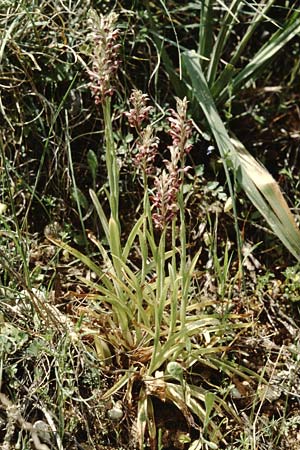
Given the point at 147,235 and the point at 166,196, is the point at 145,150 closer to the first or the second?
the point at 166,196

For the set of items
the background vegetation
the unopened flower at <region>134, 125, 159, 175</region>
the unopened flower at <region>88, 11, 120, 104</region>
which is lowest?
the background vegetation

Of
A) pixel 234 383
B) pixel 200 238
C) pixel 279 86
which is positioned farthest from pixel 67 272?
pixel 279 86

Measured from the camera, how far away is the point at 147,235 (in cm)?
196

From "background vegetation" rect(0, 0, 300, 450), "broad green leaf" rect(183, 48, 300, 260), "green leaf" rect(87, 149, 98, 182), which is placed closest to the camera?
"background vegetation" rect(0, 0, 300, 450)

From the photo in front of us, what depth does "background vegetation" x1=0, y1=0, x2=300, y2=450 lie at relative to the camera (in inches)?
78.8

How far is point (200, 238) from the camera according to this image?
2.47m

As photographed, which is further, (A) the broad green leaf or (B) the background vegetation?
(A) the broad green leaf

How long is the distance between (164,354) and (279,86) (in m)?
1.18

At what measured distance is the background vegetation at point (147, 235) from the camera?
2002 mm

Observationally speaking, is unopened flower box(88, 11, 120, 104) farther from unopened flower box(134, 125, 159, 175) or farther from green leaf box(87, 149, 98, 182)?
green leaf box(87, 149, 98, 182)

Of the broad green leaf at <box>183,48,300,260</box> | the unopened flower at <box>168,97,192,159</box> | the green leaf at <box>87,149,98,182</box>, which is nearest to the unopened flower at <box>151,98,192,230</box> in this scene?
the unopened flower at <box>168,97,192,159</box>

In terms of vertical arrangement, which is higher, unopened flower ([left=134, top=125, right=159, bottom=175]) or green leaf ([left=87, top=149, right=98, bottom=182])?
unopened flower ([left=134, top=125, right=159, bottom=175])

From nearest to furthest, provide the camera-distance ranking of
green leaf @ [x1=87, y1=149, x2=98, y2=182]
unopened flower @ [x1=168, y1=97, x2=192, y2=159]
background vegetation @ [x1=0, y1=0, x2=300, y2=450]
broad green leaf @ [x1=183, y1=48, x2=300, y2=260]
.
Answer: unopened flower @ [x1=168, y1=97, x2=192, y2=159]
background vegetation @ [x1=0, y1=0, x2=300, y2=450]
broad green leaf @ [x1=183, y1=48, x2=300, y2=260]
green leaf @ [x1=87, y1=149, x2=98, y2=182]

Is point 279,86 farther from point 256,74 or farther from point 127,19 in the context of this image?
point 127,19
